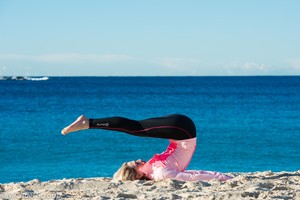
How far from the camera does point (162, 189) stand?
21.8ft

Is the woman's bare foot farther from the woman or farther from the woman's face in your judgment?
the woman's face

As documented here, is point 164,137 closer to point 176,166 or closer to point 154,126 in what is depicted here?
point 154,126

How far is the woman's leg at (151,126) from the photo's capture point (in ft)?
22.7

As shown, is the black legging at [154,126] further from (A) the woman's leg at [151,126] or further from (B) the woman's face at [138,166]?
(B) the woman's face at [138,166]

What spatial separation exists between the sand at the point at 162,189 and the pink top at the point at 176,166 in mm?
268

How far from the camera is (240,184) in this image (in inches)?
269

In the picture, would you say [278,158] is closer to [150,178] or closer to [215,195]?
[150,178]

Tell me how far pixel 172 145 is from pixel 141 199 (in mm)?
1522

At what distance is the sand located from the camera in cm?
618

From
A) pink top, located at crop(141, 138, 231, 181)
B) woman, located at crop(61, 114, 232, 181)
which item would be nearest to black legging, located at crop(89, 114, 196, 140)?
woman, located at crop(61, 114, 232, 181)

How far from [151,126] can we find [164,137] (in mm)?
214

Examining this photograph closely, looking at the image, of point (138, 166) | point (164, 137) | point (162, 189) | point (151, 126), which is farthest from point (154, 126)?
point (162, 189)

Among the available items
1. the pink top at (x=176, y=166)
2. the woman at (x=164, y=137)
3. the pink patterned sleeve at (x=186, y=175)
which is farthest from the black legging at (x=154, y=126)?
the pink patterned sleeve at (x=186, y=175)

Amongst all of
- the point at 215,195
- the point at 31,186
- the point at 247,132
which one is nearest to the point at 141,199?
the point at 215,195
